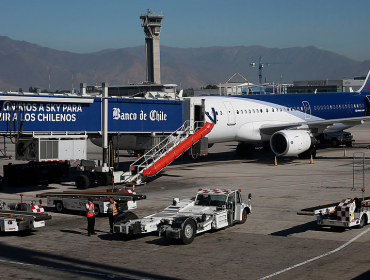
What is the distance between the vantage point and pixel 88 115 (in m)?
31.5

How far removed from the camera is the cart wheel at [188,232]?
1800 cm

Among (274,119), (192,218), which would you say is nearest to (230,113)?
(274,119)

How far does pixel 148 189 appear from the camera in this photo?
31.2 m

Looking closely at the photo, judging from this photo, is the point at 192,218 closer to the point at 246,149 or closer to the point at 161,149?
the point at 161,149

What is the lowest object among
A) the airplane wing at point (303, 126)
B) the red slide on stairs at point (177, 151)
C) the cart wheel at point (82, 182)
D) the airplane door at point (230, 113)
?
the cart wheel at point (82, 182)

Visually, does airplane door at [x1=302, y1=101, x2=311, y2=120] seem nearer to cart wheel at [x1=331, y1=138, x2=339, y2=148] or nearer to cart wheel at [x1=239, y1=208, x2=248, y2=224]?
cart wheel at [x1=331, y1=138, x2=339, y2=148]

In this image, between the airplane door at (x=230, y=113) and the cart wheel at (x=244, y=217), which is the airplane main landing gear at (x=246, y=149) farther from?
the cart wheel at (x=244, y=217)

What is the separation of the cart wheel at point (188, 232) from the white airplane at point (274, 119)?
18358 millimetres

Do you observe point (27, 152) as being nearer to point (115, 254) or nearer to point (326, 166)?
point (115, 254)

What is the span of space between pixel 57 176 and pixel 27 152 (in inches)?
214

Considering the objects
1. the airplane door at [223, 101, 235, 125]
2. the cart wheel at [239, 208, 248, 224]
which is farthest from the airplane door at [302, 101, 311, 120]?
the cart wheel at [239, 208, 248, 224]

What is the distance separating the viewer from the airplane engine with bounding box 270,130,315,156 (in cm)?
4066

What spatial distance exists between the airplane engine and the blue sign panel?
9022 mm

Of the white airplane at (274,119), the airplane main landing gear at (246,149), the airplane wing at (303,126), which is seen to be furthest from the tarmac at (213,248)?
the airplane main landing gear at (246,149)
